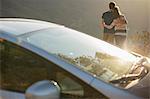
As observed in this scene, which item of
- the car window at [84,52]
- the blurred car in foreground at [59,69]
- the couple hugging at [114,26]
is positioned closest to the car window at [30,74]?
the blurred car in foreground at [59,69]

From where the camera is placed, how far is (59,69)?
118 inches

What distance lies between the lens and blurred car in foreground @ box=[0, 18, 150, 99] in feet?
9.55

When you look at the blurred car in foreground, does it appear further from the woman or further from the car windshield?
the woman

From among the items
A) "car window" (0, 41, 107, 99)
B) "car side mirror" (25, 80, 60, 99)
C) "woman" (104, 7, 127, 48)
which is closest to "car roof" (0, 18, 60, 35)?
"car window" (0, 41, 107, 99)

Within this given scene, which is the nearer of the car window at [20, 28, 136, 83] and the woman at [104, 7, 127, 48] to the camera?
the car window at [20, 28, 136, 83]

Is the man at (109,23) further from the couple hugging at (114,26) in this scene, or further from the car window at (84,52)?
the car window at (84,52)

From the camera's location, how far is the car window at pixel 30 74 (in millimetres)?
2957

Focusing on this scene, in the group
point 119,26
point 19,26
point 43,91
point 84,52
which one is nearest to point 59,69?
point 43,91

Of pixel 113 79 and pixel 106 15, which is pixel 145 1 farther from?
pixel 113 79

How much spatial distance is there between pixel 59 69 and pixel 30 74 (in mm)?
266

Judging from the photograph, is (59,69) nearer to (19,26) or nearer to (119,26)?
(19,26)

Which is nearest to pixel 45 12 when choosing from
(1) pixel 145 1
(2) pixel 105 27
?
(1) pixel 145 1

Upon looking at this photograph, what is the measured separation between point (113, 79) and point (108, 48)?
0.83 metres

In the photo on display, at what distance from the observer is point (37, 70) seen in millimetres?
3125
